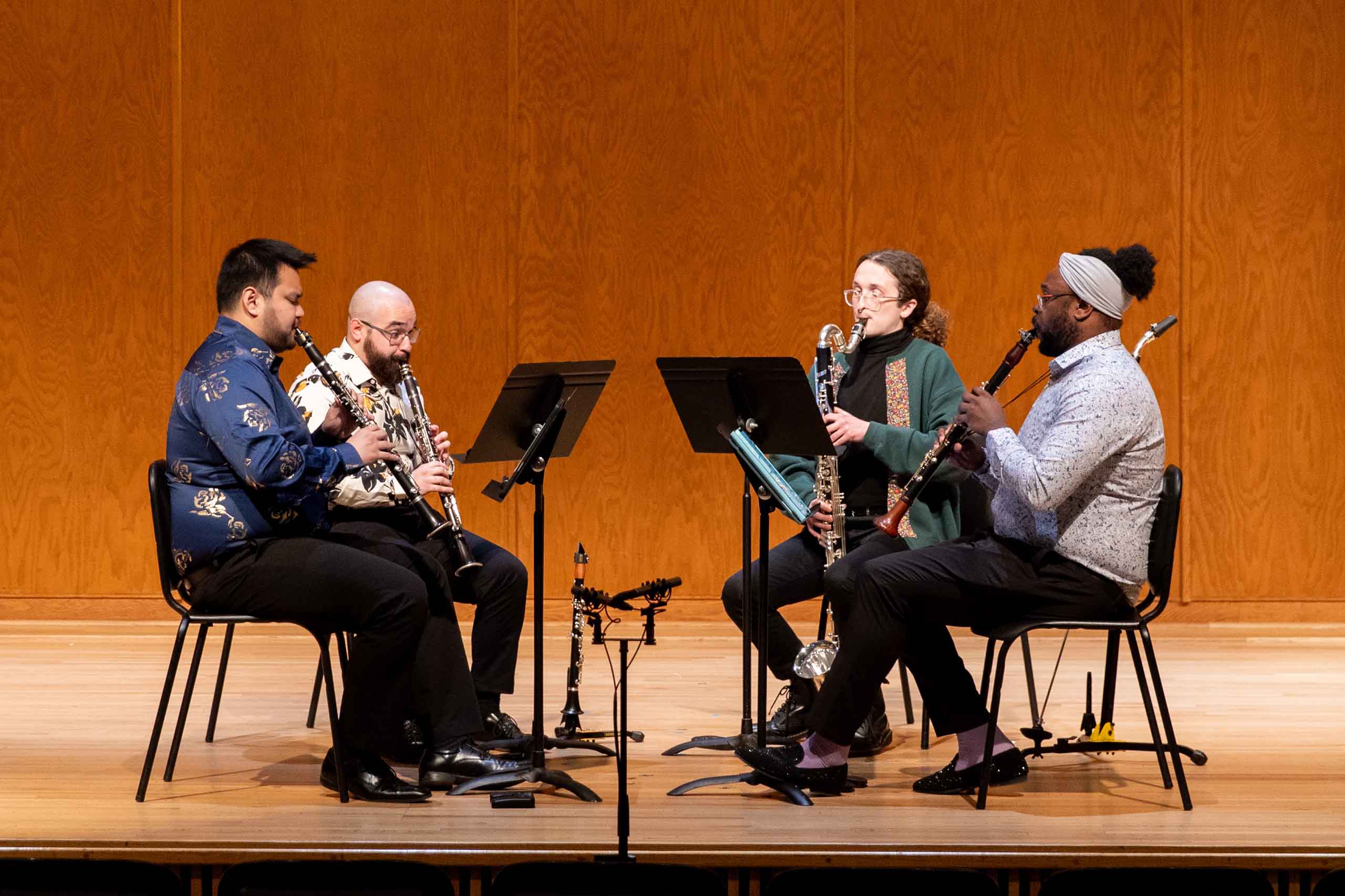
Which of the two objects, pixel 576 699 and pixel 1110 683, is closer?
pixel 1110 683

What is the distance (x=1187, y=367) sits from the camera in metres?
5.75

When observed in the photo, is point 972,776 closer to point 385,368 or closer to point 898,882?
point 898,882

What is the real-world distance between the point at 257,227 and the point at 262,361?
103 inches

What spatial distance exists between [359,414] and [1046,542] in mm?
1571

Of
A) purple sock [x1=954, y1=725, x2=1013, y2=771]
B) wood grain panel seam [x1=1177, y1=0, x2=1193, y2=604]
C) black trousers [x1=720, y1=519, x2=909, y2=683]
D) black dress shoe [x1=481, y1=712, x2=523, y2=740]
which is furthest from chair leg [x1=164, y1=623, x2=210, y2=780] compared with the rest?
wood grain panel seam [x1=1177, y1=0, x2=1193, y2=604]

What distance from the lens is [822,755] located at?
319 cm

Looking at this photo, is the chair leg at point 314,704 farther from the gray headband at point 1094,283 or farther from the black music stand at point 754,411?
the gray headband at point 1094,283

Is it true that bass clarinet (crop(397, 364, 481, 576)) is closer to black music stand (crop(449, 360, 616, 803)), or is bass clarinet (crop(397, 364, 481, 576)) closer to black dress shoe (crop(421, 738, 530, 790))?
black music stand (crop(449, 360, 616, 803))

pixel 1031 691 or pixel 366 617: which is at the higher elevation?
pixel 366 617

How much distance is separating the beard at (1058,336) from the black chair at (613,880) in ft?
4.94

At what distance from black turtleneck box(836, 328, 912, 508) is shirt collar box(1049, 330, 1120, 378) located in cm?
69

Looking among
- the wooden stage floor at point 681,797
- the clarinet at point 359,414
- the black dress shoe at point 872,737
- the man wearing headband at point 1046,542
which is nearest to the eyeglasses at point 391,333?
the clarinet at point 359,414

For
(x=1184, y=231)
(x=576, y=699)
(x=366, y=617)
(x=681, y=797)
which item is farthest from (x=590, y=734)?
(x=1184, y=231)

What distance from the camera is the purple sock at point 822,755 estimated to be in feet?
10.5
